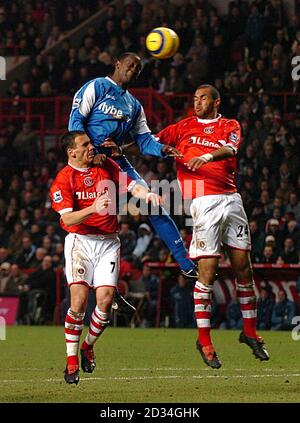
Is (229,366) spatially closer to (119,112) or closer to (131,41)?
(119,112)

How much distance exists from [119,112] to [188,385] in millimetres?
3041

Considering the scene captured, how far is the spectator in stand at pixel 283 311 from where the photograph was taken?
20.2m

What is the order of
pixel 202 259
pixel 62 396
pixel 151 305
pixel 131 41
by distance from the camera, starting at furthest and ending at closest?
1. pixel 131 41
2. pixel 151 305
3. pixel 202 259
4. pixel 62 396

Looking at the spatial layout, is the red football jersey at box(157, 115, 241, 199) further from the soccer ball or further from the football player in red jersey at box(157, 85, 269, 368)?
the soccer ball

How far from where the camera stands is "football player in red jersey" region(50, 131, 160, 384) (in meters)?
11.3

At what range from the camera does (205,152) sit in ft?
40.2

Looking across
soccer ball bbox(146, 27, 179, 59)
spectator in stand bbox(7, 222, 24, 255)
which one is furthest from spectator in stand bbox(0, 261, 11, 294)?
soccer ball bbox(146, 27, 179, 59)

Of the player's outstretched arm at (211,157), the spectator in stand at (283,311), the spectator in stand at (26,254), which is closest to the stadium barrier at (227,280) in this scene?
the spectator in stand at (283,311)

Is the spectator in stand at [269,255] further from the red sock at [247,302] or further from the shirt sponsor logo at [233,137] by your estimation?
the shirt sponsor logo at [233,137]

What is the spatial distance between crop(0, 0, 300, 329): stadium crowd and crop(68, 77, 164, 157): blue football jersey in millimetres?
8313

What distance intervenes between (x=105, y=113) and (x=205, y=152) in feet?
3.72

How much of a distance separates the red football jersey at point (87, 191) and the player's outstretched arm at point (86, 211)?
15cm
